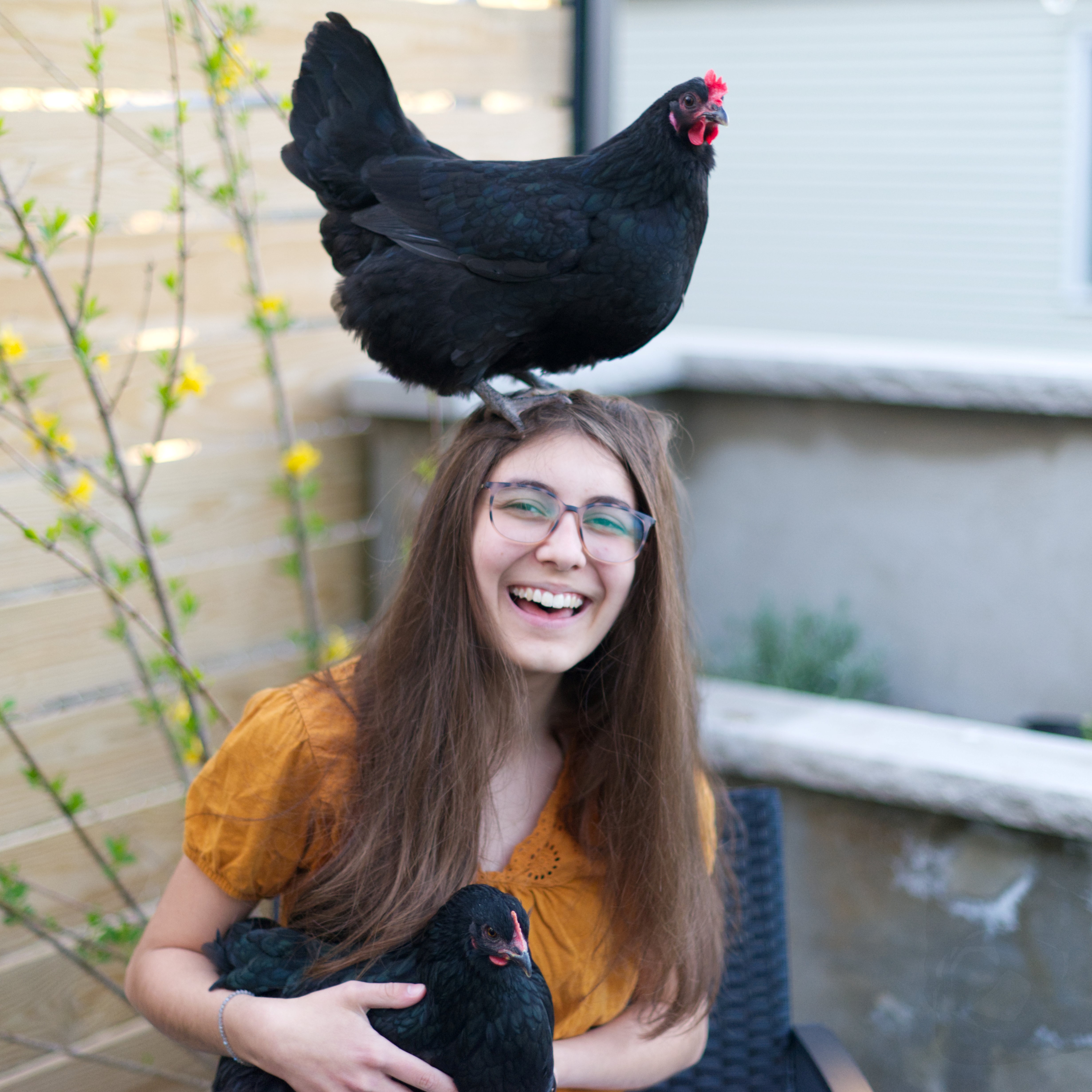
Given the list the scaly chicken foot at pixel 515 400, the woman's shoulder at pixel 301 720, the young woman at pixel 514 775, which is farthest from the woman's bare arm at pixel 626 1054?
the scaly chicken foot at pixel 515 400

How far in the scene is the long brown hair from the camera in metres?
1.30

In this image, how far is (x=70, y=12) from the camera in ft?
6.68

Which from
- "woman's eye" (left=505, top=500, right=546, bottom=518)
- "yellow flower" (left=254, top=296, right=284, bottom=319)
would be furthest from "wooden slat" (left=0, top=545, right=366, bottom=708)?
"woman's eye" (left=505, top=500, right=546, bottom=518)

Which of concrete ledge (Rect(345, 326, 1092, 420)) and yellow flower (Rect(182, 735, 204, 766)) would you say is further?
concrete ledge (Rect(345, 326, 1092, 420))

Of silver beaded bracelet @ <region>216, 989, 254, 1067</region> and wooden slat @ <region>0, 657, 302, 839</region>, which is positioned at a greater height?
silver beaded bracelet @ <region>216, 989, 254, 1067</region>

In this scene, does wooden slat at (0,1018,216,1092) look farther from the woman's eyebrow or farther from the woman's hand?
the woman's eyebrow

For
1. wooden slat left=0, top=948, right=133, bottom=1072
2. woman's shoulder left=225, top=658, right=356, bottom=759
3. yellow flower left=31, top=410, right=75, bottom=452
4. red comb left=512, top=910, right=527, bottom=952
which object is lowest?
wooden slat left=0, top=948, right=133, bottom=1072

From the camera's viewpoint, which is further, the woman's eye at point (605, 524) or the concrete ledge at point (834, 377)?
the concrete ledge at point (834, 377)

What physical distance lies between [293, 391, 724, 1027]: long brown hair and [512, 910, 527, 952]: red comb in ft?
0.63

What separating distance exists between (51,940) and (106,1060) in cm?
Result: 36

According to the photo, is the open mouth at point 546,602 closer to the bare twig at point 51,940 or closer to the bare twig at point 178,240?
the bare twig at point 178,240

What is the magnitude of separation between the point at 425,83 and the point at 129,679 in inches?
59.7

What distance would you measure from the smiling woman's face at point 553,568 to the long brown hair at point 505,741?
2cm

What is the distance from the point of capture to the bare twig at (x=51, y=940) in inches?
71.6
